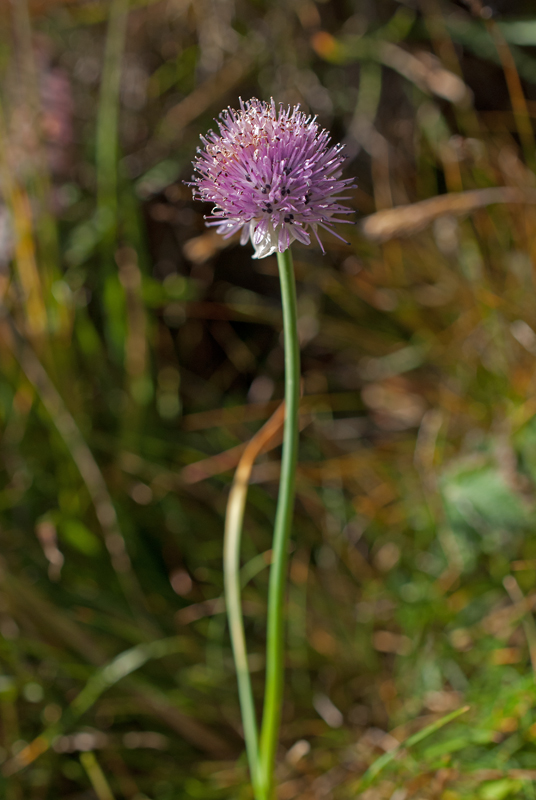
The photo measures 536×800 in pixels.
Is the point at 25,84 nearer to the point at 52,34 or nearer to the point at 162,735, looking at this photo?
the point at 52,34

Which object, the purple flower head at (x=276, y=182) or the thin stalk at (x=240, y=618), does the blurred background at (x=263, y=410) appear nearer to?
the thin stalk at (x=240, y=618)

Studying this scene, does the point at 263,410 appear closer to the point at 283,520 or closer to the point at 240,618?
the point at 240,618

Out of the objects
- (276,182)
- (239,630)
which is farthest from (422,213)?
(239,630)

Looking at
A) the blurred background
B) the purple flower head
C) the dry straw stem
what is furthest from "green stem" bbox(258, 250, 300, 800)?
the dry straw stem

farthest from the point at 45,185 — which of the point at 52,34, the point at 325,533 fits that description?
the point at 325,533

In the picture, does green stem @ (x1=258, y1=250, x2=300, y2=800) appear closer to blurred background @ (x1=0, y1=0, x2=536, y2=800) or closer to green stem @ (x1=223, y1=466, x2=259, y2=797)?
green stem @ (x1=223, y1=466, x2=259, y2=797)
